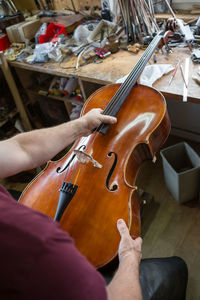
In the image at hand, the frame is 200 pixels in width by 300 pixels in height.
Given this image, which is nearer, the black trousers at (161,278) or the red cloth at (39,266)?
the red cloth at (39,266)

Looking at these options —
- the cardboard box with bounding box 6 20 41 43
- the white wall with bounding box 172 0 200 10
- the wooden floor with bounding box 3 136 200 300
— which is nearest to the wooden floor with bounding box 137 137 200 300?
the wooden floor with bounding box 3 136 200 300

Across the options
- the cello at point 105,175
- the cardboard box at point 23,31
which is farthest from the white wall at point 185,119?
the cardboard box at point 23,31

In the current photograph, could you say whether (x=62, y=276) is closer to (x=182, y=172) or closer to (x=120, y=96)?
(x=120, y=96)

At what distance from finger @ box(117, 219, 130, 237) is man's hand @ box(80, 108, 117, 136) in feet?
1.46

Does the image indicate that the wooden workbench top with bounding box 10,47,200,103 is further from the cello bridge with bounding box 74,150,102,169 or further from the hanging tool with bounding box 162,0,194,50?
the cello bridge with bounding box 74,150,102,169

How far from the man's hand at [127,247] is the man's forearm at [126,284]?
14 millimetres

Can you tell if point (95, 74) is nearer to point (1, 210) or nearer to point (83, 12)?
point (83, 12)

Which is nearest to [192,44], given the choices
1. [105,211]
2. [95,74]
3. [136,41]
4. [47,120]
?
[136,41]

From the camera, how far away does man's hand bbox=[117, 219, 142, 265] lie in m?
0.74

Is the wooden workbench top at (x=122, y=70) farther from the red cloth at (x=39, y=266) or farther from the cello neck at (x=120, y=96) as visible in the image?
the red cloth at (x=39, y=266)

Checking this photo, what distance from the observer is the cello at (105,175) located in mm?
815

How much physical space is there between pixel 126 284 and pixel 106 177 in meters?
0.40

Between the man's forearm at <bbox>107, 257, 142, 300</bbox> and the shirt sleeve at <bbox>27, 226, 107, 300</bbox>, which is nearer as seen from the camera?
the shirt sleeve at <bbox>27, 226, 107, 300</bbox>

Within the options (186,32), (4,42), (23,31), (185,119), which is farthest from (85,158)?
(4,42)
